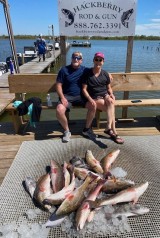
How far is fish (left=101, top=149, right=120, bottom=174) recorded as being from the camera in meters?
3.33

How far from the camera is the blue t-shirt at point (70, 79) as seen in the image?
4340 millimetres

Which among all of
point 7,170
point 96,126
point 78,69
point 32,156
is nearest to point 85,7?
point 78,69

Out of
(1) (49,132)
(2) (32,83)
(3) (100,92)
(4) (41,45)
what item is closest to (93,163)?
(3) (100,92)

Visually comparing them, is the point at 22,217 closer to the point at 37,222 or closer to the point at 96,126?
the point at 37,222

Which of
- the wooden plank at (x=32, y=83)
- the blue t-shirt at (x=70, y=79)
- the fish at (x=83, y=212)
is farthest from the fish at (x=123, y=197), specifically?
the wooden plank at (x=32, y=83)

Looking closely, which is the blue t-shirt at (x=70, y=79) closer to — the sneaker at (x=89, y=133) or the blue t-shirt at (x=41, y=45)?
the sneaker at (x=89, y=133)

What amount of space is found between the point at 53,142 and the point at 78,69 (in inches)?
55.7

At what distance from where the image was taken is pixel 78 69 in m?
4.38

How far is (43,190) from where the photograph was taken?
2.82 metres

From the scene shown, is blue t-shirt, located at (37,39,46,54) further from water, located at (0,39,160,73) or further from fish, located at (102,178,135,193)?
fish, located at (102,178,135,193)

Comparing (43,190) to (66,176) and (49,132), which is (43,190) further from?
(49,132)

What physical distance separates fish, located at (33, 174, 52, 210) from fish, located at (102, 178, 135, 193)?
679mm

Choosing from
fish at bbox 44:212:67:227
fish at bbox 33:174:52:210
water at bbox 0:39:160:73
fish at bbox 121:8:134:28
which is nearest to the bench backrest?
fish at bbox 121:8:134:28

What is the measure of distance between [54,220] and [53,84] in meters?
2.95
